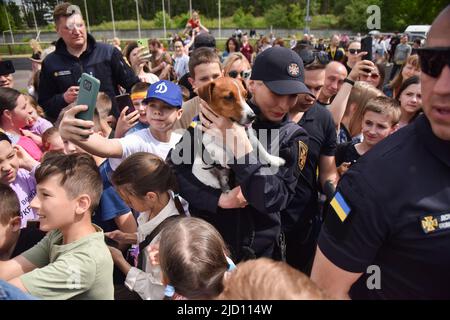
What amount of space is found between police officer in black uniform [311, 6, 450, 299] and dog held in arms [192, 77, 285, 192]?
0.72 metres

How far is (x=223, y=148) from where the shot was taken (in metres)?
1.96

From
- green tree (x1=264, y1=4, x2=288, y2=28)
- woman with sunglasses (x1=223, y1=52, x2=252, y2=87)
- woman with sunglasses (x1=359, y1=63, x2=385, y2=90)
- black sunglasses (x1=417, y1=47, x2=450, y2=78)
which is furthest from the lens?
green tree (x1=264, y1=4, x2=288, y2=28)

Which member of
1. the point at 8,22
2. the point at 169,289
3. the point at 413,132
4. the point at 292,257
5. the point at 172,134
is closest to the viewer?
the point at 413,132

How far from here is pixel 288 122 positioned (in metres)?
2.17

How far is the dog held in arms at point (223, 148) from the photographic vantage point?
1992 mm

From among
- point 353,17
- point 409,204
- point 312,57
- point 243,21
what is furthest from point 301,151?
point 243,21

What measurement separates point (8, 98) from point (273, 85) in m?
2.78

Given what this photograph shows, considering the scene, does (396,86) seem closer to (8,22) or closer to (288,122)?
(288,122)

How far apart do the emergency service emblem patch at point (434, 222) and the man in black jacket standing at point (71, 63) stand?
136 inches

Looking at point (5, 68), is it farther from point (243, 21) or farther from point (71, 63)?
point (243, 21)

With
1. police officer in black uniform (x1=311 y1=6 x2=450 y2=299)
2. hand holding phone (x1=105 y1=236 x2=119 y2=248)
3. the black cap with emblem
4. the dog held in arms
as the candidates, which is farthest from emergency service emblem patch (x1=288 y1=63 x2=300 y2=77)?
hand holding phone (x1=105 y1=236 x2=119 y2=248)

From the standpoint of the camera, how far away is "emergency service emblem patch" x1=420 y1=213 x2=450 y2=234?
48.4 inches

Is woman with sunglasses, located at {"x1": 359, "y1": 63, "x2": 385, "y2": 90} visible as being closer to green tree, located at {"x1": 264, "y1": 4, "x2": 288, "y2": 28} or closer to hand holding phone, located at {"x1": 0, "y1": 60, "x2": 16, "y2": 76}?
hand holding phone, located at {"x1": 0, "y1": 60, "x2": 16, "y2": 76}
